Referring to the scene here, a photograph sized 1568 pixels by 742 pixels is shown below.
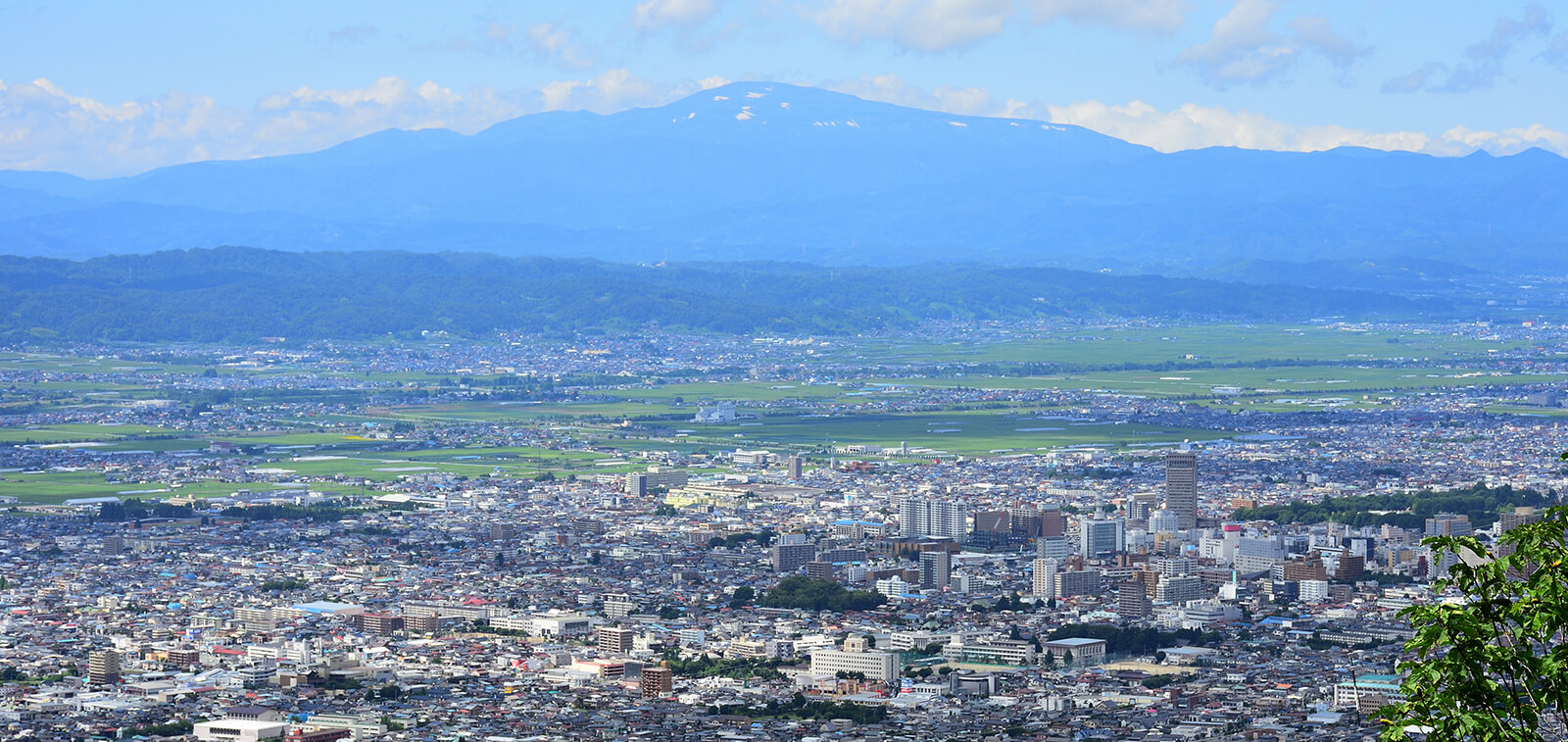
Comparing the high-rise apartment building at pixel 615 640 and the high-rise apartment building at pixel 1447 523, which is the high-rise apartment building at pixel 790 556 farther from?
the high-rise apartment building at pixel 1447 523

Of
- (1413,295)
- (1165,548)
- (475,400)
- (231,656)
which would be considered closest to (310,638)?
(231,656)

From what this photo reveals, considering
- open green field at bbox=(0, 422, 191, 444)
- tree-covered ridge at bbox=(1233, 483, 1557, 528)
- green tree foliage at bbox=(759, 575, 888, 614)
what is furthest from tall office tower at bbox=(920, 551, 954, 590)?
open green field at bbox=(0, 422, 191, 444)

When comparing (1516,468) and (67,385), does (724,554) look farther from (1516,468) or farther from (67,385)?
(67,385)

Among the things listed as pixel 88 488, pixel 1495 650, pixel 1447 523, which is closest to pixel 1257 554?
pixel 1447 523

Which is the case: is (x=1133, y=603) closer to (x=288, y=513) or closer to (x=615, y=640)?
(x=615, y=640)

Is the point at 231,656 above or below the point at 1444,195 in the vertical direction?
below

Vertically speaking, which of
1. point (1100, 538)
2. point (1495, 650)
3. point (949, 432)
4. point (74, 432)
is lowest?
point (1100, 538)
